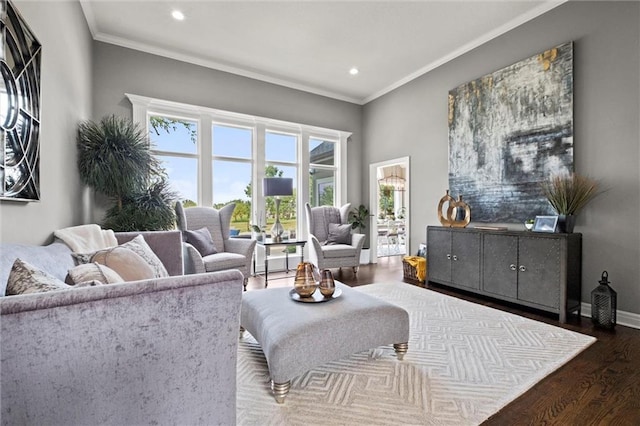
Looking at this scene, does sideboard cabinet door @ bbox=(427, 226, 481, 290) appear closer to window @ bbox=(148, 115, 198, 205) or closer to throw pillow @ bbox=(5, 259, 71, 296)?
window @ bbox=(148, 115, 198, 205)

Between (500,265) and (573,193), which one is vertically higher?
(573,193)

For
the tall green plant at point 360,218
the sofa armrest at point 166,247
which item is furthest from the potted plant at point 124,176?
the tall green plant at point 360,218

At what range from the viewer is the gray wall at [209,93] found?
393cm

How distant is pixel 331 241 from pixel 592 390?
11.4ft

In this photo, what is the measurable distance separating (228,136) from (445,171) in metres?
3.54

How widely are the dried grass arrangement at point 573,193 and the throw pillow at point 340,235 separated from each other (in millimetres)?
2736

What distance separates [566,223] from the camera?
2.91m

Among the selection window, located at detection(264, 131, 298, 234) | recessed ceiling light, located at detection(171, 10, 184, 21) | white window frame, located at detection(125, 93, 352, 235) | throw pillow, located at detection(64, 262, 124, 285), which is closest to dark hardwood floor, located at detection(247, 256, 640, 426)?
throw pillow, located at detection(64, 262, 124, 285)

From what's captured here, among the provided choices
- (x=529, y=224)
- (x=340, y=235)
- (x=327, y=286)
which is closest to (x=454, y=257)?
(x=529, y=224)

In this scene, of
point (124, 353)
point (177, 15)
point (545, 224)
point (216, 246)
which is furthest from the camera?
point (216, 246)

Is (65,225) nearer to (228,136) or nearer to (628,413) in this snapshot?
(228,136)

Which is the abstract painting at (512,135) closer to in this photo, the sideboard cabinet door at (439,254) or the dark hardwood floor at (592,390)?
the sideboard cabinet door at (439,254)

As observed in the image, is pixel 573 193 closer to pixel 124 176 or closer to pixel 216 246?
pixel 216 246

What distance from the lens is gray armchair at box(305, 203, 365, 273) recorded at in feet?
14.6
